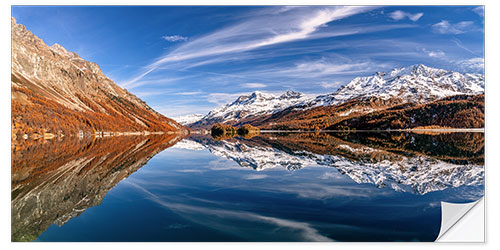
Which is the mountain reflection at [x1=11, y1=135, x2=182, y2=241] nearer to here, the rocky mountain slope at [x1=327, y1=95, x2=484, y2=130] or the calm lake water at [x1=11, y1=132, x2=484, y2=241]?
the calm lake water at [x1=11, y1=132, x2=484, y2=241]

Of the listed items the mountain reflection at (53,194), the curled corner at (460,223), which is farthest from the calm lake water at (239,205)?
the curled corner at (460,223)

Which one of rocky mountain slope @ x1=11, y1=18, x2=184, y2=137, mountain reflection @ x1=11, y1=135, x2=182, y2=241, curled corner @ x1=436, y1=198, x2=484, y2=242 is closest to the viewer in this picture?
curled corner @ x1=436, y1=198, x2=484, y2=242

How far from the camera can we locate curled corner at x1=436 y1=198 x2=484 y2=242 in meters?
7.62

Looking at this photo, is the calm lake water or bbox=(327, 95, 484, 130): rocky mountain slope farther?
bbox=(327, 95, 484, 130): rocky mountain slope

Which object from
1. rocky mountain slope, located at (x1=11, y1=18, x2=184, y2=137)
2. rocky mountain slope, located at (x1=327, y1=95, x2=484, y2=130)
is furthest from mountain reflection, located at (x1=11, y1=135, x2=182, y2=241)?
rocky mountain slope, located at (x1=327, y1=95, x2=484, y2=130)

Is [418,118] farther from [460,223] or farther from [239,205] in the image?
[239,205]

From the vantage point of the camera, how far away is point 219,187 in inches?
504

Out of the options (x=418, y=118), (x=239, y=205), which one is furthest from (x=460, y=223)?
(x=418, y=118)

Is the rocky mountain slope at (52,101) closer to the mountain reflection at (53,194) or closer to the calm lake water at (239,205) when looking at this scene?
the mountain reflection at (53,194)

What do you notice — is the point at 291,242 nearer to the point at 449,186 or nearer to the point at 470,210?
the point at 470,210

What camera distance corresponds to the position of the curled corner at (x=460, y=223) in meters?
7.62
